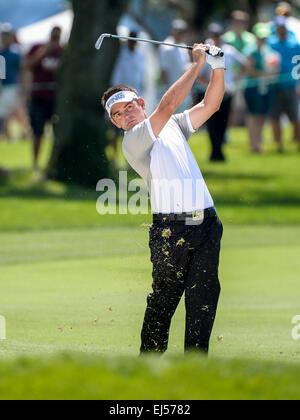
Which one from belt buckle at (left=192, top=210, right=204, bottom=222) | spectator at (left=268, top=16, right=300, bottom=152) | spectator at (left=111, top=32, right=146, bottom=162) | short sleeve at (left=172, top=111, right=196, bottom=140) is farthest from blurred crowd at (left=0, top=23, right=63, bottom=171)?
belt buckle at (left=192, top=210, right=204, bottom=222)

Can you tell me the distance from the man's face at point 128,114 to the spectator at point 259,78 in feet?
43.6

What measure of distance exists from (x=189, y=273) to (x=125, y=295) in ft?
8.79

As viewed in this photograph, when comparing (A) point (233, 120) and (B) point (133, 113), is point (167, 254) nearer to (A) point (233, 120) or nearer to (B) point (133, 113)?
(B) point (133, 113)

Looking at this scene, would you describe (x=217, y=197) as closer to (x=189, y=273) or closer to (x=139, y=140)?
(x=189, y=273)

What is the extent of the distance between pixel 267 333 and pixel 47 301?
6.51 ft

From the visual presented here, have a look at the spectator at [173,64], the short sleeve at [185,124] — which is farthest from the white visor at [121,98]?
the spectator at [173,64]

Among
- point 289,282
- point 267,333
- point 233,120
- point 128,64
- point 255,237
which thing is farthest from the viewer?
point 233,120

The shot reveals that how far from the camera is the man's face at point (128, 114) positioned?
6566 millimetres

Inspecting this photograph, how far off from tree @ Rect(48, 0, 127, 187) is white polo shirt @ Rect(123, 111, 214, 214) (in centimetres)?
1077

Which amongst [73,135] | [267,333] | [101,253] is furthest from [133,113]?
Result: [73,135]

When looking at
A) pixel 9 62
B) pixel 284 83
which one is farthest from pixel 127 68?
pixel 284 83

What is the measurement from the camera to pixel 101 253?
12.2 meters
